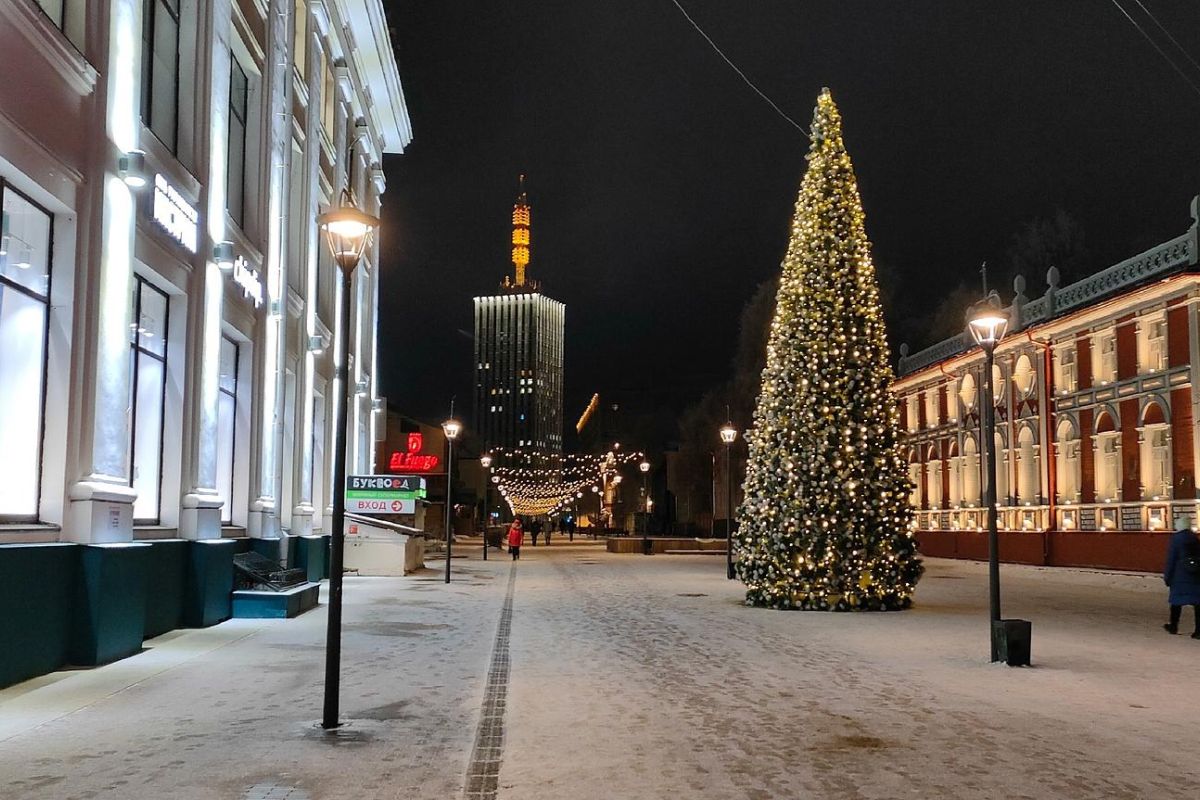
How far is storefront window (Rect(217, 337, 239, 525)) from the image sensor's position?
64.9 feet

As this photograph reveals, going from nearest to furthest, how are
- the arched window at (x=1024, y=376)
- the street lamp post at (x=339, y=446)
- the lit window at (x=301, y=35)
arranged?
the street lamp post at (x=339, y=446) → the lit window at (x=301, y=35) → the arched window at (x=1024, y=376)

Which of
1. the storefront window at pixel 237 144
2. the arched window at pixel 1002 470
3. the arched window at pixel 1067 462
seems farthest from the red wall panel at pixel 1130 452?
the storefront window at pixel 237 144

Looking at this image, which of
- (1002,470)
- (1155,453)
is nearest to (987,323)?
(1155,453)

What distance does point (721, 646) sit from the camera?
14.4 meters

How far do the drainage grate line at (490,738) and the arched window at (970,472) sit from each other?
31.3 meters

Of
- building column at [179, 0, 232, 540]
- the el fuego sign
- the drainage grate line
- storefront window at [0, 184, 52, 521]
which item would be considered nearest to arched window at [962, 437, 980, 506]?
the el fuego sign

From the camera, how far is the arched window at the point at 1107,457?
3075cm

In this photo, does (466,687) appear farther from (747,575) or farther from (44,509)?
(747,575)

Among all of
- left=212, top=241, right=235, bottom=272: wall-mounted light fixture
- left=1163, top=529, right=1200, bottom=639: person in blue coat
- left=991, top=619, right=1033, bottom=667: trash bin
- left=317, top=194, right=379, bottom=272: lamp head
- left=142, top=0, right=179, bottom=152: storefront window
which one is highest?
left=142, top=0, right=179, bottom=152: storefront window

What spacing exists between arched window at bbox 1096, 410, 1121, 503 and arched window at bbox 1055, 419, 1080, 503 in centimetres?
133

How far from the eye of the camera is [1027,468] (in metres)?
36.0

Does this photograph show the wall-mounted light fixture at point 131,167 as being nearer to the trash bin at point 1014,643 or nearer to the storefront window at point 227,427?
the storefront window at point 227,427

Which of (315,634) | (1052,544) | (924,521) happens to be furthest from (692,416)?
(315,634)

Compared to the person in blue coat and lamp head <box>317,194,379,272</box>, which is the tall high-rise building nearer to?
the person in blue coat
